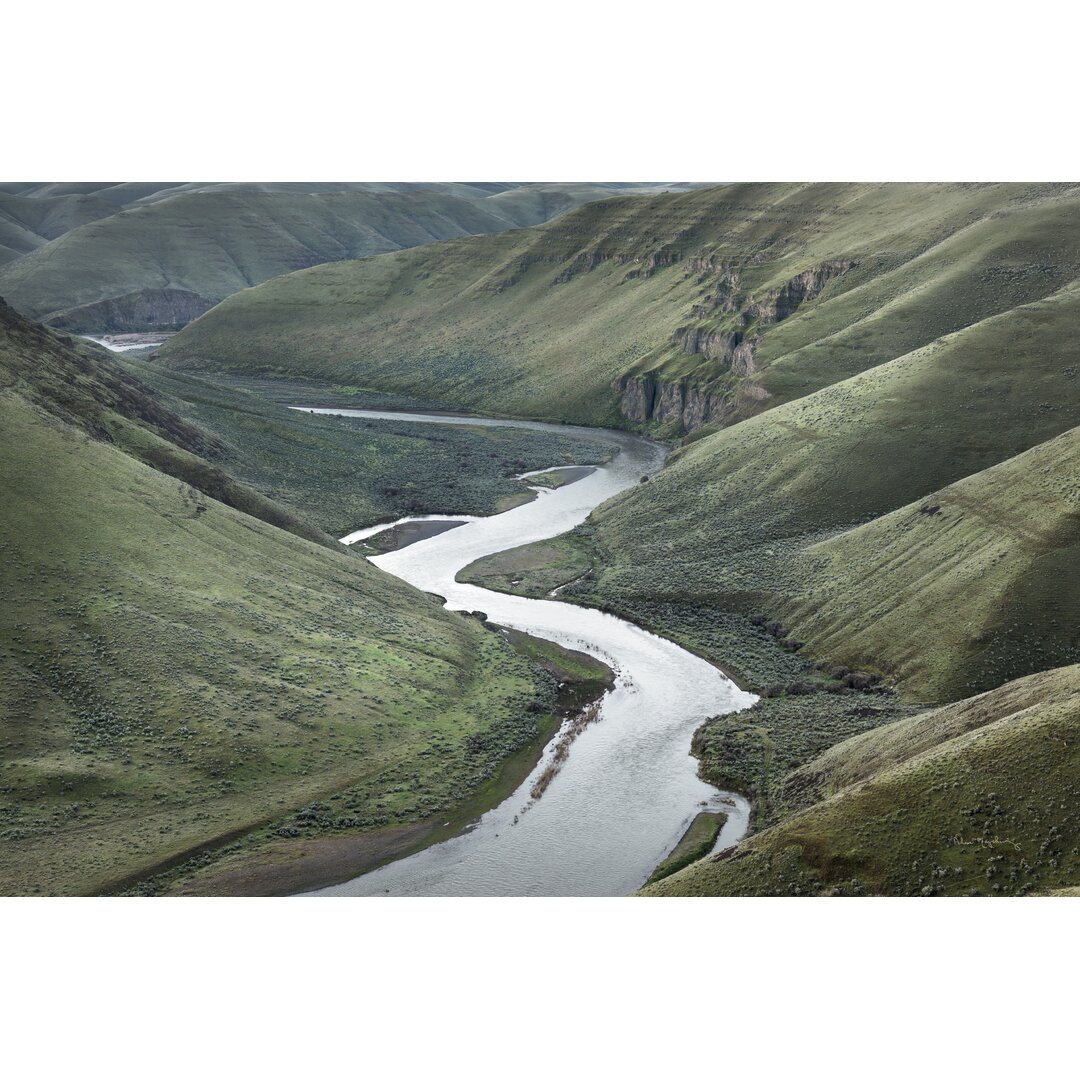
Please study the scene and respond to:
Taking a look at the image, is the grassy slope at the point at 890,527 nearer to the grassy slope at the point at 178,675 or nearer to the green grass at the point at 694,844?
the green grass at the point at 694,844

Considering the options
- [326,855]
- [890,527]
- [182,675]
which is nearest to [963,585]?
[890,527]

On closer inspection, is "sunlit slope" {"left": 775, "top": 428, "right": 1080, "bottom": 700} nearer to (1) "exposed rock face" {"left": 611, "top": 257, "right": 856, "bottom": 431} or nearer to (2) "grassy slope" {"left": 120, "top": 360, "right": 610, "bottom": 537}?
(2) "grassy slope" {"left": 120, "top": 360, "right": 610, "bottom": 537}

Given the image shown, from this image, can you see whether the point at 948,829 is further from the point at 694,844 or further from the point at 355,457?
the point at 355,457

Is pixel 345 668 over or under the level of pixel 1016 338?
under

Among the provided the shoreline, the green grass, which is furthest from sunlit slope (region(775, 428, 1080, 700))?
the shoreline

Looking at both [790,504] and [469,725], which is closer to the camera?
[469,725]

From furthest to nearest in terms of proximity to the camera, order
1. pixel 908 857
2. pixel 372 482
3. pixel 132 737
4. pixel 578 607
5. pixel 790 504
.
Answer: pixel 372 482 → pixel 790 504 → pixel 578 607 → pixel 132 737 → pixel 908 857

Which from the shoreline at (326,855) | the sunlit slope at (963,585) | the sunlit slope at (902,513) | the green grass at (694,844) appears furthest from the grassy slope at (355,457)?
the green grass at (694,844)

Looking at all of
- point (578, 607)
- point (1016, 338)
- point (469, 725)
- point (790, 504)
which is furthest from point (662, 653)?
point (1016, 338)

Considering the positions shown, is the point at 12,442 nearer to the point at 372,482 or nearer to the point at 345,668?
the point at 345,668
